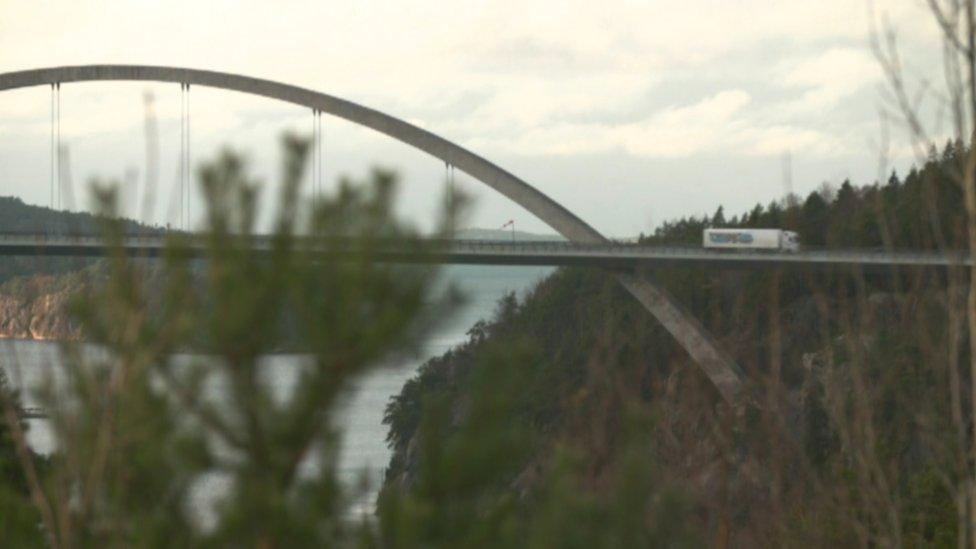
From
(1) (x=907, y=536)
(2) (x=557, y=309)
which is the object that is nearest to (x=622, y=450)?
(1) (x=907, y=536)

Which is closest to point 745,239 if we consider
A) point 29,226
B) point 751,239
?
point 751,239

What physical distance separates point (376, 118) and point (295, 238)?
37.9 m

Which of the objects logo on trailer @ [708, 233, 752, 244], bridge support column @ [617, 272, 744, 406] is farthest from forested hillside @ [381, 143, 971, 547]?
logo on trailer @ [708, 233, 752, 244]

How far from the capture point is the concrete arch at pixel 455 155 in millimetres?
41938

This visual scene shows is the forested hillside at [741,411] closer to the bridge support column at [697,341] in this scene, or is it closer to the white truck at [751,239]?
the bridge support column at [697,341]

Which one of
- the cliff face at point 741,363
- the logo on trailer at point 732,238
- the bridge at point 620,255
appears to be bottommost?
the cliff face at point 741,363

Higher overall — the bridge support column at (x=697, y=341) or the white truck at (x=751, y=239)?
the white truck at (x=751, y=239)

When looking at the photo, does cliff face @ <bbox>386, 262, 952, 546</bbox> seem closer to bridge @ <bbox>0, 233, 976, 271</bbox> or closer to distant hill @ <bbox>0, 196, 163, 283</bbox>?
bridge @ <bbox>0, 233, 976, 271</bbox>

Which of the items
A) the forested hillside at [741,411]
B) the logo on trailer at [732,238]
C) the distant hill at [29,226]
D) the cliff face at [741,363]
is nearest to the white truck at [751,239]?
the logo on trailer at [732,238]

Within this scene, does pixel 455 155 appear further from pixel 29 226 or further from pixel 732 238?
pixel 29 226

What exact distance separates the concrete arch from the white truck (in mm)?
2294

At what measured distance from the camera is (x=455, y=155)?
4412 cm

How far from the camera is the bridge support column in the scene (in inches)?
1640

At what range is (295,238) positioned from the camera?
18.4ft
